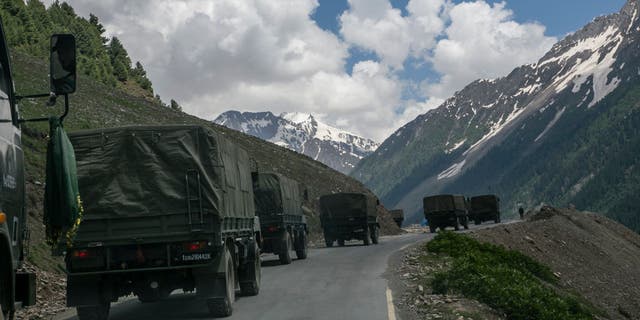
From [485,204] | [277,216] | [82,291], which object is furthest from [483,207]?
[82,291]

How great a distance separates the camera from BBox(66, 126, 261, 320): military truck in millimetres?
12227

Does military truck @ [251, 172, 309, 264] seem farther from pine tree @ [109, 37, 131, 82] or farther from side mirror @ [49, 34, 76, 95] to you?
pine tree @ [109, 37, 131, 82]

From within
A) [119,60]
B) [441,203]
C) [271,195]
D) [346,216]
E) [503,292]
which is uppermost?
[119,60]

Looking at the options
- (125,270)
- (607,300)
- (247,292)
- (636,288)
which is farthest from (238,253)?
(636,288)

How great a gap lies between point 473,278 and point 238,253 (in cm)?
566

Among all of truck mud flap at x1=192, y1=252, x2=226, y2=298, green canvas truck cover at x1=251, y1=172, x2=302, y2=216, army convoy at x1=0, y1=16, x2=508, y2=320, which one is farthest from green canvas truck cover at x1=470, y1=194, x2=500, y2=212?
truck mud flap at x1=192, y1=252, x2=226, y2=298

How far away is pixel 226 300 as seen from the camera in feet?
42.3

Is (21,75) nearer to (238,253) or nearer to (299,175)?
(299,175)

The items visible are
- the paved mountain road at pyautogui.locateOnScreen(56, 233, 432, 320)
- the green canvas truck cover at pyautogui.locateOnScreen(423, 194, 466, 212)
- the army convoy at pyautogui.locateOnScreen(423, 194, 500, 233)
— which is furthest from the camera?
the army convoy at pyautogui.locateOnScreen(423, 194, 500, 233)

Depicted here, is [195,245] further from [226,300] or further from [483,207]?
[483,207]

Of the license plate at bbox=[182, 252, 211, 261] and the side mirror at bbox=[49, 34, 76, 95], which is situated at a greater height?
the side mirror at bbox=[49, 34, 76, 95]

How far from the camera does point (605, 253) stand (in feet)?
163

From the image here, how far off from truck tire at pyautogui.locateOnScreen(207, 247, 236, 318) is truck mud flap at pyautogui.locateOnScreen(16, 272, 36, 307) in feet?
16.3

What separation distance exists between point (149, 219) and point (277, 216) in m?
14.9
